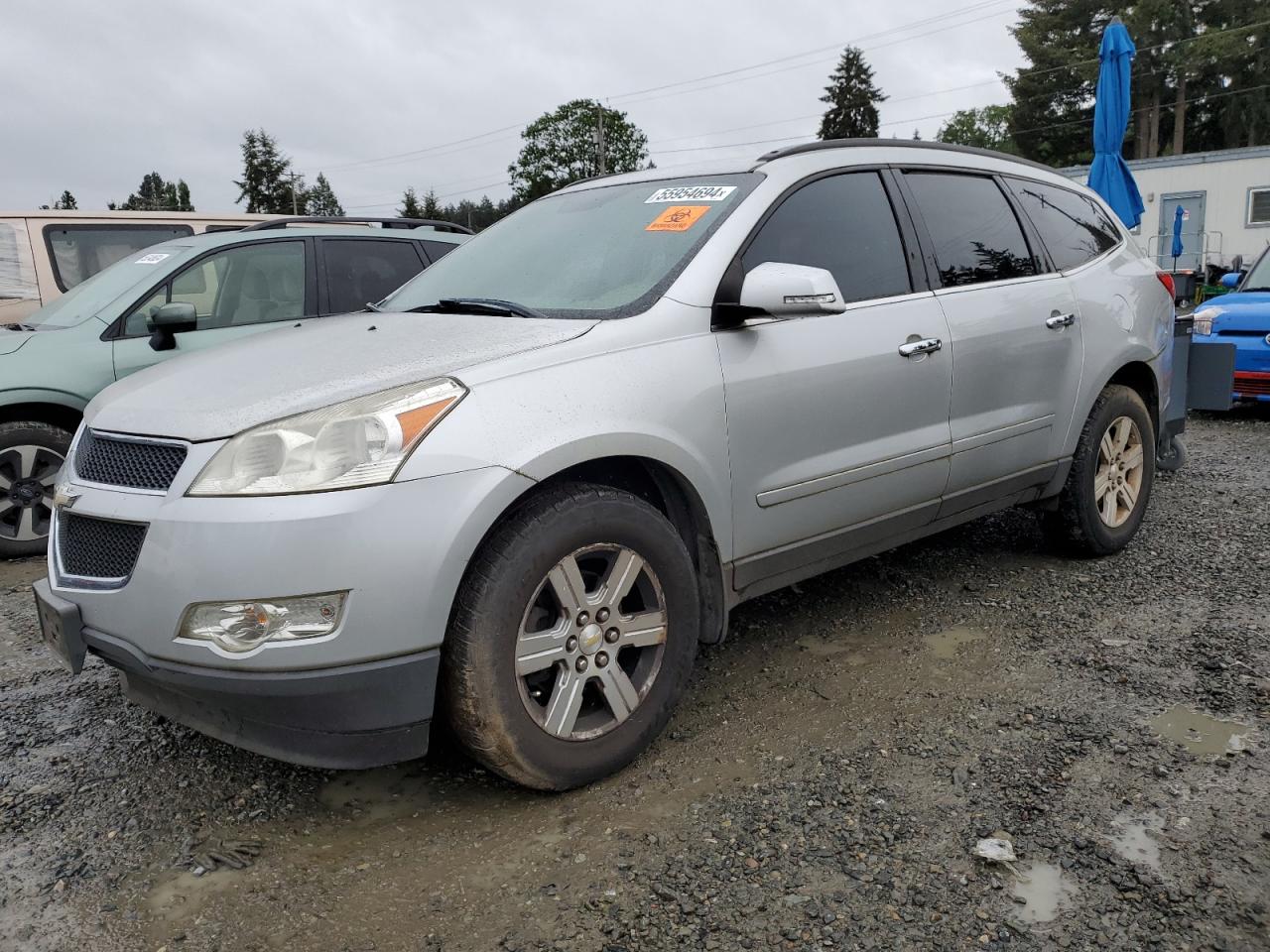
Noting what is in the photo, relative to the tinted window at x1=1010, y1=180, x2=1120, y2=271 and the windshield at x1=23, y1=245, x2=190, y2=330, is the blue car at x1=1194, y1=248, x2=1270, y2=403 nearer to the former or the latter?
the tinted window at x1=1010, y1=180, x2=1120, y2=271

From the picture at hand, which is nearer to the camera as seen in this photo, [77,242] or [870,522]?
[870,522]

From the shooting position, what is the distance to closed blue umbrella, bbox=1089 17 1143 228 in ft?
31.7

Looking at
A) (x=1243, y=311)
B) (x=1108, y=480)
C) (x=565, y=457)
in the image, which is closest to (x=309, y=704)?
(x=565, y=457)

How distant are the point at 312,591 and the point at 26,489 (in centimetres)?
399

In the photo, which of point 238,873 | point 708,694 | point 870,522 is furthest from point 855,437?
point 238,873

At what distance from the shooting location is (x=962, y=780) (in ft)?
8.75

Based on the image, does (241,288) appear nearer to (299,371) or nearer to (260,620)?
(299,371)

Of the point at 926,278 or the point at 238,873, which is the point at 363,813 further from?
the point at 926,278

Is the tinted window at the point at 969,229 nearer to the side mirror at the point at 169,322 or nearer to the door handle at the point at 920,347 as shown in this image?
the door handle at the point at 920,347

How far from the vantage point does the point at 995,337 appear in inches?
146

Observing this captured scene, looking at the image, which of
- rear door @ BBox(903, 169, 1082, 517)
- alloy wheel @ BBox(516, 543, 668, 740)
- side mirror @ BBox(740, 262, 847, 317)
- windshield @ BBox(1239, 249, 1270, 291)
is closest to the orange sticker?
side mirror @ BBox(740, 262, 847, 317)

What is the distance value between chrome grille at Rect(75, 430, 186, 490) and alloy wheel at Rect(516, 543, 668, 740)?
3.01 feet

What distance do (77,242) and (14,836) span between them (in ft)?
21.2

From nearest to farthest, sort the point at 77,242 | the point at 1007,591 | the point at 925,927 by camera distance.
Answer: the point at 925,927
the point at 1007,591
the point at 77,242
